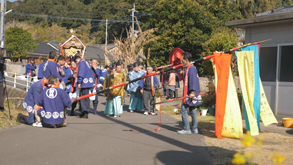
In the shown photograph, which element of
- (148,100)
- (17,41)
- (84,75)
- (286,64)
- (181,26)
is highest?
(181,26)

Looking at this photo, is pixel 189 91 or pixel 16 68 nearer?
pixel 189 91

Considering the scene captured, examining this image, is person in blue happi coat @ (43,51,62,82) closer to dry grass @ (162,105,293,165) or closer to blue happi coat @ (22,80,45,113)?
blue happi coat @ (22,80,45,113)

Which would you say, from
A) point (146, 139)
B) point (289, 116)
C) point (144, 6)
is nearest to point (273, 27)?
point (289, 116)

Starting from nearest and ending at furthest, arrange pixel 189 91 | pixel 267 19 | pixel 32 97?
Answer: 1. pixel 189 91
2. pixel 32 97
3. pixel 267 19

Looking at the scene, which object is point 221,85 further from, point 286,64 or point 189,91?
point 286,64

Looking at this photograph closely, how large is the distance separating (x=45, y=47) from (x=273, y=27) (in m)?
45.1

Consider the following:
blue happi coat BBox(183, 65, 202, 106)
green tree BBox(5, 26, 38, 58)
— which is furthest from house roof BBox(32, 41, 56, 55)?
blue happi coat BBox(183, 65, 202, 106)

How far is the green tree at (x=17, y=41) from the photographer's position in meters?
38.2

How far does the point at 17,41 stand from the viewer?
3859 centimetres

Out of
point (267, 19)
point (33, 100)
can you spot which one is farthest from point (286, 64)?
point (33, 100)

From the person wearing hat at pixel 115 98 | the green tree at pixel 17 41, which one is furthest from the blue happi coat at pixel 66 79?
the green tree at pixel 17 41

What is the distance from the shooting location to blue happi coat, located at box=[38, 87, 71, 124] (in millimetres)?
8086

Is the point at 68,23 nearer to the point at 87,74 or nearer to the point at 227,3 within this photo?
the point at 227,3

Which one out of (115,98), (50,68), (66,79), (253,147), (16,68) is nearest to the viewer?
(253,147)
